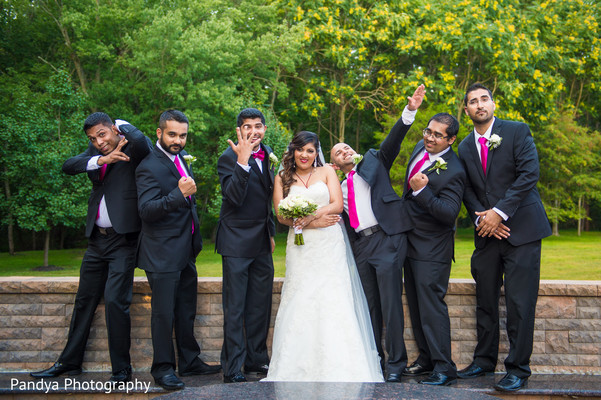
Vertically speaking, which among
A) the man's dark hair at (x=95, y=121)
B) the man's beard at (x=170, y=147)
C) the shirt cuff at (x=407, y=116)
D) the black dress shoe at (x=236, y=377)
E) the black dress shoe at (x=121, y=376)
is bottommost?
the black dress shoe at (x=121, y=376)

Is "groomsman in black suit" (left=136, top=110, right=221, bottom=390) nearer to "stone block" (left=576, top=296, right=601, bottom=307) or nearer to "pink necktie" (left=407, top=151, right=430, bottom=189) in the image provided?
"pink necktie" (left=407, top=151, right=430, bottom=189)

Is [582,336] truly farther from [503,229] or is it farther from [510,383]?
[503,229]

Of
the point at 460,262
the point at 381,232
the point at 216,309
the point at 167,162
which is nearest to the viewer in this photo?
the point at 167,162

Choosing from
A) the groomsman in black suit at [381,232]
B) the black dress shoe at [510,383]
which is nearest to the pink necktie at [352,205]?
the groomsman in black suit at [381,232]

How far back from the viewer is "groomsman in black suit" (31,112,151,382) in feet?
16.1

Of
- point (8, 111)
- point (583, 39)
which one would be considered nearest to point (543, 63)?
point (583, 39)

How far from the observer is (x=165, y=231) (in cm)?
489

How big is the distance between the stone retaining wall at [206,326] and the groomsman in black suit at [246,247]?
1.32ft

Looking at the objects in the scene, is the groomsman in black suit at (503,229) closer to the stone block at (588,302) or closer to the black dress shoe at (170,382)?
the stone block at (588,302)

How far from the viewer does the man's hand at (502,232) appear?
4.74 meters

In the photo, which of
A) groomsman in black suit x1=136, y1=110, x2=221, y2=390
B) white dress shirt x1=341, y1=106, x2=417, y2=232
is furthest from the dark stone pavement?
white dress shirt x1=341, y1=106, x2=417, y2=232

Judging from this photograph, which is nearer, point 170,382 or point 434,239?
point 170,382

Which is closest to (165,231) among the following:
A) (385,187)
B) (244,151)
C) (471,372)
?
(244,151)

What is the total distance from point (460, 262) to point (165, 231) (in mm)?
Answer: 16078
